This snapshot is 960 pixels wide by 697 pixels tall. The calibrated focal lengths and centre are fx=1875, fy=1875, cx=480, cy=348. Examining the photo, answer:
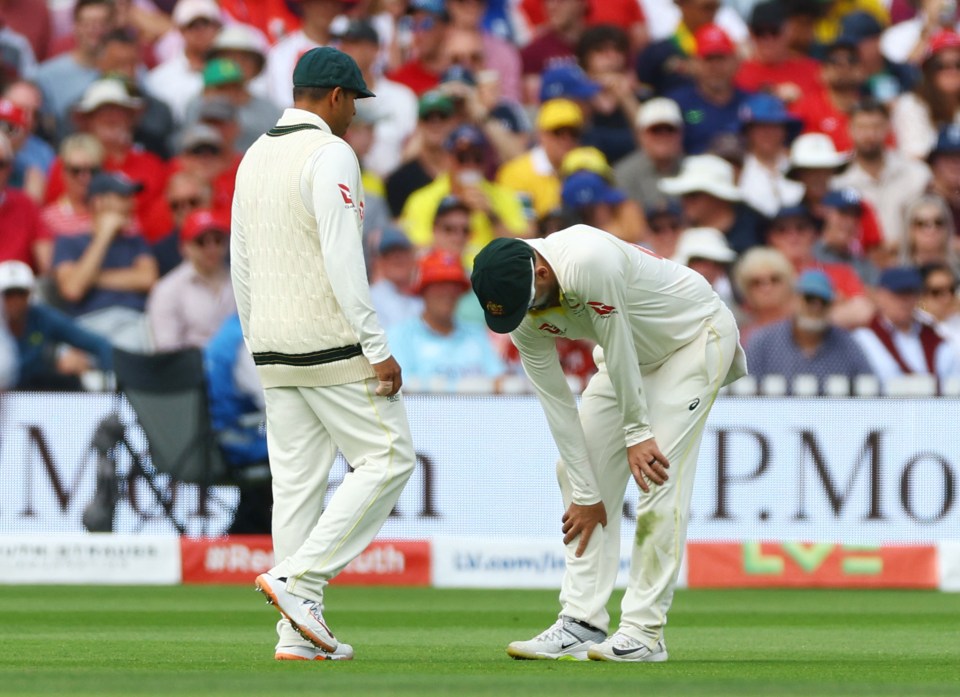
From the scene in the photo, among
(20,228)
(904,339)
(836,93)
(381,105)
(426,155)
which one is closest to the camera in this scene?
(904,339)

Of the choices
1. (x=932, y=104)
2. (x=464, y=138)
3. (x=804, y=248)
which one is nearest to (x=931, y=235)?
(x=804, y=248)

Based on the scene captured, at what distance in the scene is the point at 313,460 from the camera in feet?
21.0

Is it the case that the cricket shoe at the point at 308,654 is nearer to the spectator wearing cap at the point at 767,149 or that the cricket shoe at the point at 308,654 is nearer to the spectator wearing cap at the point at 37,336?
the spectator wearing cap at the point at 37,336

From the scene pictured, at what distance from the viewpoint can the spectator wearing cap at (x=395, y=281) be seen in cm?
1206

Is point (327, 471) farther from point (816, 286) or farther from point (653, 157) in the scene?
point (653, 157)

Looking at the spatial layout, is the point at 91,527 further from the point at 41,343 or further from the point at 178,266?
the point at 178,266

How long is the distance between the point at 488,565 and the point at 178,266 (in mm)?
3130

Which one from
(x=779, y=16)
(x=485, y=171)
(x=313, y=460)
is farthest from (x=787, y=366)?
(x=313, y=460)

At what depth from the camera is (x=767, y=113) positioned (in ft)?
44.1

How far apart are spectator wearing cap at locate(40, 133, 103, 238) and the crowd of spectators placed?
0.06 ft

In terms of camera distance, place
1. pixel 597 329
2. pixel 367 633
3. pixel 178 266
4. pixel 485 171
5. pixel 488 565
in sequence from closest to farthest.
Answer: pixel 597 329 → pixel 367 633 → pixel 488 565 → pixel 178 266 → pixel 485 171

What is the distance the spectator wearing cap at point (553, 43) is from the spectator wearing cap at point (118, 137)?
3.08 metres

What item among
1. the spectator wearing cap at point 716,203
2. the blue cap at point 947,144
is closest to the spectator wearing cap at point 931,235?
the blue cap at point 947,144

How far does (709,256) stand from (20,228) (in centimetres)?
452
